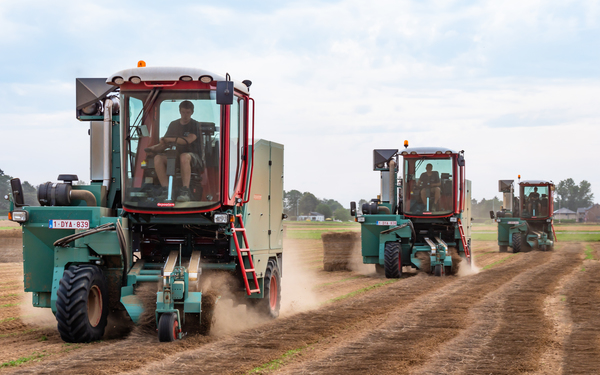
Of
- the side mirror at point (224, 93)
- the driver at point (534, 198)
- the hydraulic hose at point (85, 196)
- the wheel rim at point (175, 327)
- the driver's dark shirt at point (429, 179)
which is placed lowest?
the wheel rim at point (175, 327)

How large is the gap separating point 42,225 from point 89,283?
110 cm

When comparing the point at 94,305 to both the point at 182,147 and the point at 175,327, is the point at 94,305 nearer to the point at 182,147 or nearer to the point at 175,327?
the point at 175,327

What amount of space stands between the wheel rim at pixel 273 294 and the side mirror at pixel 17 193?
3918 millimetres

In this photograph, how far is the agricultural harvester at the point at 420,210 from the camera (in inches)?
744

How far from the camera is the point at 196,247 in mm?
9742

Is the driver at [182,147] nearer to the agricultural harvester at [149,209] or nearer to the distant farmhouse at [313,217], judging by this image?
the agricultural harvester at [149,209]

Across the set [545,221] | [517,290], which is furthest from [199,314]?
[545,221]

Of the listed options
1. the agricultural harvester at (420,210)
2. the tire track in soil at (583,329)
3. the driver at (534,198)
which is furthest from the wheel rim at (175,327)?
the driver at (534,198)

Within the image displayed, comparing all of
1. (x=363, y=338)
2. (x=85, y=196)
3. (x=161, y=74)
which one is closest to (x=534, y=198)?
(x=363, y=338)

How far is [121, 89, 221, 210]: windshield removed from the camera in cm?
912

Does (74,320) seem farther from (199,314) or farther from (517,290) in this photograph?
(517,290)

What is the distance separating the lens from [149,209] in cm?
905

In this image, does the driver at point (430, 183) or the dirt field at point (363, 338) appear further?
the driver at point (430, 183)

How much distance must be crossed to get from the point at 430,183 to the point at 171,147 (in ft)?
38.7
